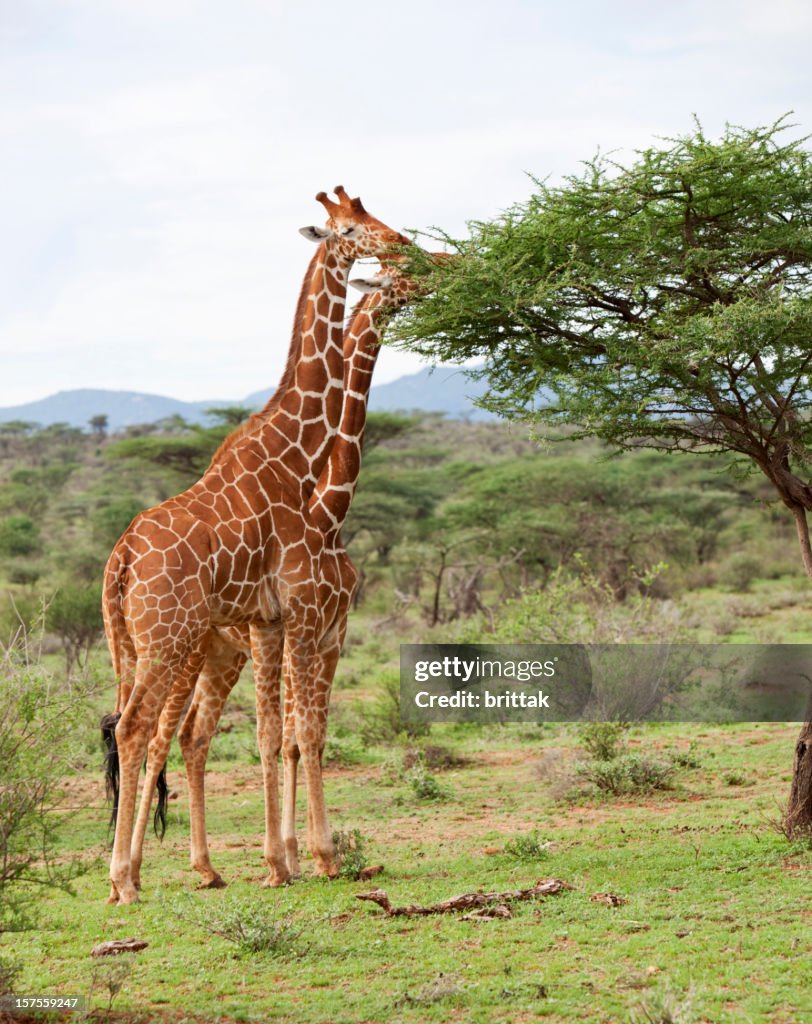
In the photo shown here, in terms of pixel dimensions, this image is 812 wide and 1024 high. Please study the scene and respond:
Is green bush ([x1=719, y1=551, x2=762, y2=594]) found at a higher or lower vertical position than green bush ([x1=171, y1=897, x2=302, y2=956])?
higher

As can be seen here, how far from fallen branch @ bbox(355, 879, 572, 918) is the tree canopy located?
2459 mm

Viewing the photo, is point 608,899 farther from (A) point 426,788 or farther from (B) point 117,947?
(A) point 426,788

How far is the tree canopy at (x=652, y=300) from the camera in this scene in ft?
21.3

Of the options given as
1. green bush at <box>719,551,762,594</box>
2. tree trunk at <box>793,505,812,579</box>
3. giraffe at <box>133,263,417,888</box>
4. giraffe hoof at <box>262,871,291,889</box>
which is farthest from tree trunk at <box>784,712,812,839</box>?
green bush at <box>719,551,762,594</box>

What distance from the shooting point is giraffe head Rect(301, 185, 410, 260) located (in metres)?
7.65

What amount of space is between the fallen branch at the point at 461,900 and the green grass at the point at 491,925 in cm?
→ 8

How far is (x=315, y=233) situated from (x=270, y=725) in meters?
3.21

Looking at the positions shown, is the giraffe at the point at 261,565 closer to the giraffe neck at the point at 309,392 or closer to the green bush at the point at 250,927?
the giraffe neck at the point at 309,392

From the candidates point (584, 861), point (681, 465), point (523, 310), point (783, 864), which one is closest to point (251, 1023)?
point (584, 861)

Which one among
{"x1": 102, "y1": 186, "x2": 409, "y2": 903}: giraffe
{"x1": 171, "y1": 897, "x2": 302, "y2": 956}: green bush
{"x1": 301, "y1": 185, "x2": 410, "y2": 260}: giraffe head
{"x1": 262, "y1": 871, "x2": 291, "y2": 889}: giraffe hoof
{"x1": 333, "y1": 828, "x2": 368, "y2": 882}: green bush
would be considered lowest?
{"x1": 262, "y1": 871, "x2": 291, "y2": 889}: giraffe hoof

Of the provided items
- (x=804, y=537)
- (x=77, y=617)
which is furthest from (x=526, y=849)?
(x=77, y=617)

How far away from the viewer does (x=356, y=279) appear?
307 inches

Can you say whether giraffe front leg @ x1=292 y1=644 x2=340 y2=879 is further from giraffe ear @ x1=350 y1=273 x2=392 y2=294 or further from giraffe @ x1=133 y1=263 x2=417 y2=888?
giraffe ear @ x1=350 y1=273 x2=392 y2=294

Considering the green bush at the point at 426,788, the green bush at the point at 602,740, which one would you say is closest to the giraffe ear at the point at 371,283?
the green bush at the point at 426,788
